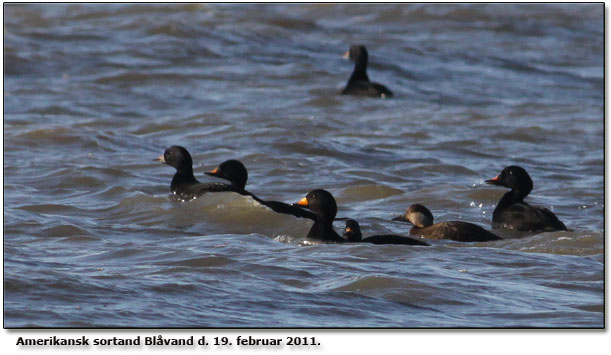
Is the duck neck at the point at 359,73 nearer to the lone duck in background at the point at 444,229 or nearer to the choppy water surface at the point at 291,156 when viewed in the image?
the choppy water surface at the point at 291,156

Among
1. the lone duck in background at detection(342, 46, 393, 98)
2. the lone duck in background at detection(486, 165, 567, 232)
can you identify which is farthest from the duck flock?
the lone duck in background at detection(342, 46, 393, 98)

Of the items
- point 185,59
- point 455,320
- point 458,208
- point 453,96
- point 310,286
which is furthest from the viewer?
point 185,59

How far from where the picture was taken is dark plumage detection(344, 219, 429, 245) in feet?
35.1

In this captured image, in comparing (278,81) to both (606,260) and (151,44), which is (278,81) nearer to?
(151,44)

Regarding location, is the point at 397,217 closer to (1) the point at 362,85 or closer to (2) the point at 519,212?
(2) the point at 519,212

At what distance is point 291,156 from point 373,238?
16.5 feet

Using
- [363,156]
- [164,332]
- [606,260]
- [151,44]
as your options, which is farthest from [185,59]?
[164,332]

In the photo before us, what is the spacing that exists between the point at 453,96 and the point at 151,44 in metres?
6.19

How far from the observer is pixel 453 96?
830 inches

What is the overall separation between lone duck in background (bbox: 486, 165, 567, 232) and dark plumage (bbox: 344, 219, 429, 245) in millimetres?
1598

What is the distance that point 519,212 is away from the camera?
12.3 m

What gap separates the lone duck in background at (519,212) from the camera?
39.2 feet

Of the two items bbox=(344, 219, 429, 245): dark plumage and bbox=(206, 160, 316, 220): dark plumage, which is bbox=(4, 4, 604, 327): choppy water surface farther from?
bbox=(206, 160, 316, 220): dark plumage

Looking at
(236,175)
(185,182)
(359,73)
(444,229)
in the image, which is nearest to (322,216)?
(444,229)
